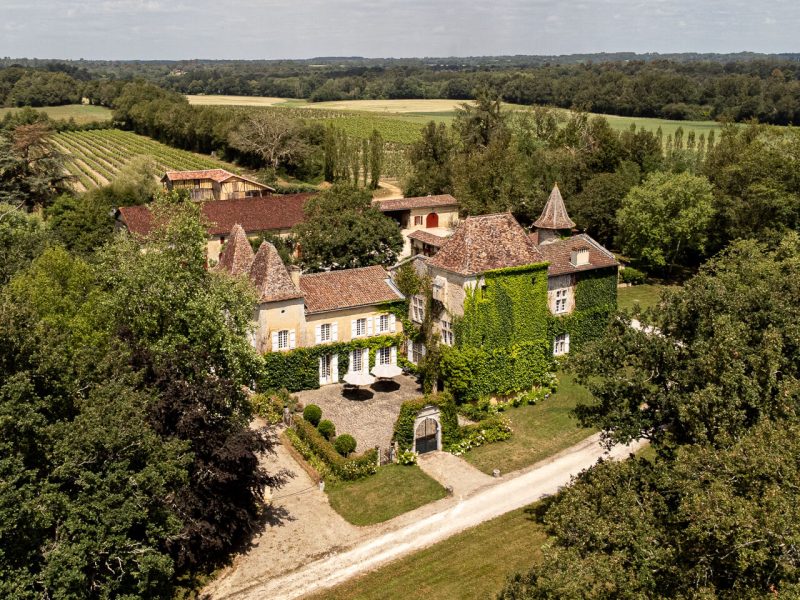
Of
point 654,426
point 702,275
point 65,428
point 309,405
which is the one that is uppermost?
point 702,275

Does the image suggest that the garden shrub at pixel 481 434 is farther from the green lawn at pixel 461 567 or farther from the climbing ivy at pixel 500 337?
the green lawn at pixel 461 567

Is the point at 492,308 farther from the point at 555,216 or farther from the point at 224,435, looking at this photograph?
the point at 224,435

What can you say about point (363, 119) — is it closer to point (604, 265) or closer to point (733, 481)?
point (604, 265)

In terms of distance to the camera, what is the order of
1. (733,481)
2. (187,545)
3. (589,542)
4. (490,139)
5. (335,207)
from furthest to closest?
1. (490,139)
2. (335,207)
3. (187,545)
4. (589,542)
5. (733,481)

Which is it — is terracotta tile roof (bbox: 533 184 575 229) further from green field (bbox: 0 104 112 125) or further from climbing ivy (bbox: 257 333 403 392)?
green field (bbox: 0 104 112 125)

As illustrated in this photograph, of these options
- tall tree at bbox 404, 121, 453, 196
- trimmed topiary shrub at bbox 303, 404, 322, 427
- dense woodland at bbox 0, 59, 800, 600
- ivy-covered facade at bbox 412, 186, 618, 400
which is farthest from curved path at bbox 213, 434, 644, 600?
tall tree at bbox 404, 121, 453, 196

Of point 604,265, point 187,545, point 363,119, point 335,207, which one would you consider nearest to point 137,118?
point 363,119

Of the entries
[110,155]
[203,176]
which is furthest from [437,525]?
[110,155]
